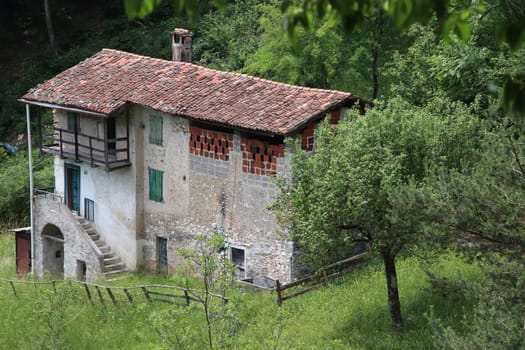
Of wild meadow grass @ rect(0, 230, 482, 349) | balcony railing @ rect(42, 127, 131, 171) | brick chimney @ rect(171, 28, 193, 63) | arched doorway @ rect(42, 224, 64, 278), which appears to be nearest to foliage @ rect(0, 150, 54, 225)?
arched doorway @ rect(42, 224, 64, 278)

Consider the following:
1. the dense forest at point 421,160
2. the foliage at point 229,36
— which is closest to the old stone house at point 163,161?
the dense forest at point 421,160

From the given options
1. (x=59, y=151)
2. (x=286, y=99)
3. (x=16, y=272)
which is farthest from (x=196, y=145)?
(x=16, y=272)

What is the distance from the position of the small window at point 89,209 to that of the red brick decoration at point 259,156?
22.4 feet

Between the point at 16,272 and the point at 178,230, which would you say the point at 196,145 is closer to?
the point at 178,230

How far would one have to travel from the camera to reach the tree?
72.5 feet

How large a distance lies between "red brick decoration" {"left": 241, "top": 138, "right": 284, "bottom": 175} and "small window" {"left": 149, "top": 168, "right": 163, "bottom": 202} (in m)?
3.79

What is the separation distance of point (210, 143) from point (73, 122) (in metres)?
5.82

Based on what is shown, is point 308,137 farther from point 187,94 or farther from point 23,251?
point 23,251

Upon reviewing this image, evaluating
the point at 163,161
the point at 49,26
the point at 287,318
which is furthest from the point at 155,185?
the point at 49,26

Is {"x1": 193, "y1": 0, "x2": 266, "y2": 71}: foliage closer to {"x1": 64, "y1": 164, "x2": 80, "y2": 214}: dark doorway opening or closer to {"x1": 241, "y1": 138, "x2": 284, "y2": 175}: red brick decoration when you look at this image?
{"x1": 64, "y1": 164, "x2": 80, "y2": 214}: dark doorway opening

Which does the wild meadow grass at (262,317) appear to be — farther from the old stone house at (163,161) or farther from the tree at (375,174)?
the old stone house at (163,161)

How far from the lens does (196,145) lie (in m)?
29.6

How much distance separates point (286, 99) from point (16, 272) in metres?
12.6

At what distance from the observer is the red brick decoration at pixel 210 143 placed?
94.0 ft
